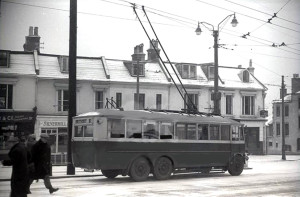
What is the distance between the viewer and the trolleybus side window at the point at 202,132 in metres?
19.3

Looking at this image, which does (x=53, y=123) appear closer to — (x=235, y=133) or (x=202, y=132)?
(x=235, y=133)

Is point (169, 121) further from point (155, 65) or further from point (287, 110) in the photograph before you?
point (287, 110)

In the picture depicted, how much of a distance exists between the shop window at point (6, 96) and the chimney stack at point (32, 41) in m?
6.23

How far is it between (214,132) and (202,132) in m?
0.76

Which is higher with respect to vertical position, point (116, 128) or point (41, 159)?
point (116, 128)

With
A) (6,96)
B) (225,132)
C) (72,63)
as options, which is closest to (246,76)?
(6,96)

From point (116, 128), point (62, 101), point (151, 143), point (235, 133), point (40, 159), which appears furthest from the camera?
point (62, 101)

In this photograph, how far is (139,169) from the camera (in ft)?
56.9

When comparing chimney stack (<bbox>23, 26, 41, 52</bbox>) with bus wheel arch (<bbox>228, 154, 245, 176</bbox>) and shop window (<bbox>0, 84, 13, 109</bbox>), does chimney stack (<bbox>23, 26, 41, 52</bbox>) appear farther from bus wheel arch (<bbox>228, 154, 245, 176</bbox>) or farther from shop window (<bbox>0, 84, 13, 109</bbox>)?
bus wheel arch (<bbox>228, 154, 245, 176</bbox>)

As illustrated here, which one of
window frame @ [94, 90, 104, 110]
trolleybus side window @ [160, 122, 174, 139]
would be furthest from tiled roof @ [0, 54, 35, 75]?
trolleybus side window @ [160, 122, 174, 139]

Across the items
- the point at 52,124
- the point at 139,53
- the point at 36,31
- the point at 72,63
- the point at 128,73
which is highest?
the point at 36,31

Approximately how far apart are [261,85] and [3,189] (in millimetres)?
38106

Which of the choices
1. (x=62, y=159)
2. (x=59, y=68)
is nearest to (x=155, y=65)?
(x=59, y=68)

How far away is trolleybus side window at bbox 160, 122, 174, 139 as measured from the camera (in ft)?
59.6
